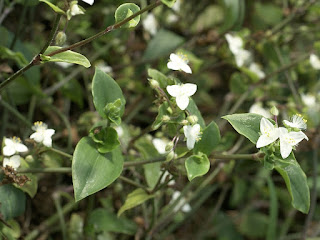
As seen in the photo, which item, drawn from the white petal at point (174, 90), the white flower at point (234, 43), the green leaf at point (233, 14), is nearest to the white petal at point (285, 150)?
the white petal at point (174, 90)

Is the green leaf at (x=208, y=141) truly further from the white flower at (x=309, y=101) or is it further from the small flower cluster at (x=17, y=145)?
the white flower at (x=309, y=101)

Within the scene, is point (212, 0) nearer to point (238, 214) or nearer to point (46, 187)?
point (238, 214)

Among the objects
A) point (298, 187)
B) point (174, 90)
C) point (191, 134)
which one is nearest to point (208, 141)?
point (191, 134)

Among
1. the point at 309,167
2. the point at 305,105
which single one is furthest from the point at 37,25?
the point at 309,167

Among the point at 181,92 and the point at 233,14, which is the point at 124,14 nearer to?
the point at 181,92

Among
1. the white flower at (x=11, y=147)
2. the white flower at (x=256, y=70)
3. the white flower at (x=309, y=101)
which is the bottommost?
the white flower at (x=309, y=101)

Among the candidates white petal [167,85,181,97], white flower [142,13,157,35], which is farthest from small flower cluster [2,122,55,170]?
white flower [142,13,157,35]
